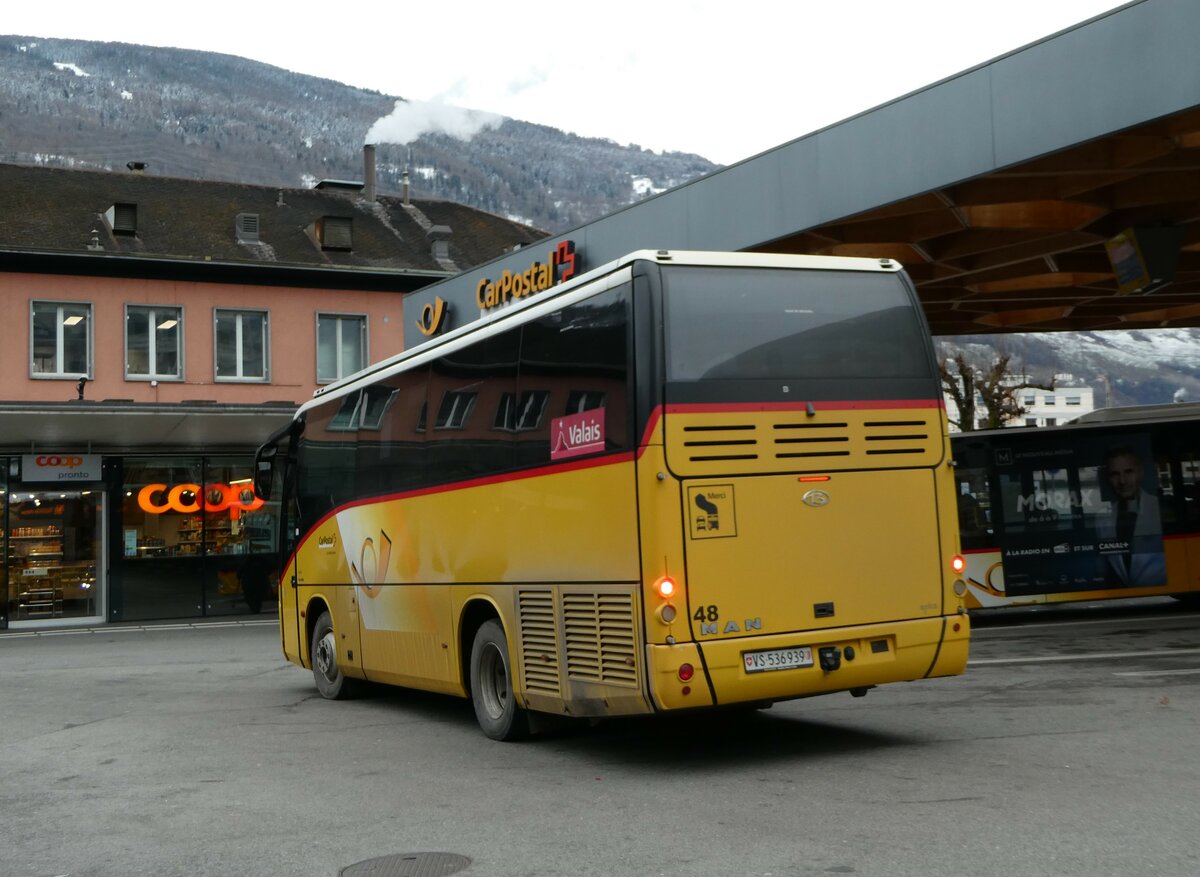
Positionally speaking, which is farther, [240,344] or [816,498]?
[240,344]

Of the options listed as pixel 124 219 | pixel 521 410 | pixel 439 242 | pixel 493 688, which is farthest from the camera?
pixel 439 242

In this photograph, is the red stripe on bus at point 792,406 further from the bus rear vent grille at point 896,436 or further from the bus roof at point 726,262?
the bus roof at point 726,262

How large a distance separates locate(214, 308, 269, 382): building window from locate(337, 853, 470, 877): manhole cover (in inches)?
1202

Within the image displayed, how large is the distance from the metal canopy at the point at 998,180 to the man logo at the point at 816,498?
6.16 m

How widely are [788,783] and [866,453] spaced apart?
2.29 meters

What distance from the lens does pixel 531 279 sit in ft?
80.3

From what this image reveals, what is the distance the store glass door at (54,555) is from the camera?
103ft

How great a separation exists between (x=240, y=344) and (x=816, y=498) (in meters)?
29.2

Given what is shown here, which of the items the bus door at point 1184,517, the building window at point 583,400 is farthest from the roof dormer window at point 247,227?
the building window at point 583,400

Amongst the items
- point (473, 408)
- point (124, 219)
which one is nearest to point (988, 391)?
point (124, 219)

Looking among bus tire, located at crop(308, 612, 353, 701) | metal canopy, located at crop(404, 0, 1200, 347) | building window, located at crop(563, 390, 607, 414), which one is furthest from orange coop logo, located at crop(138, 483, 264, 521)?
building window, located at crop(563, 390, 607, 414)

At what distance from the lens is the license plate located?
30.3 ft

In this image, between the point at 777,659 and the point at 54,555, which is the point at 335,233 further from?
the point at 777,659

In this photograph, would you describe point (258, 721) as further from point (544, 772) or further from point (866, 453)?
point (866, 453)
